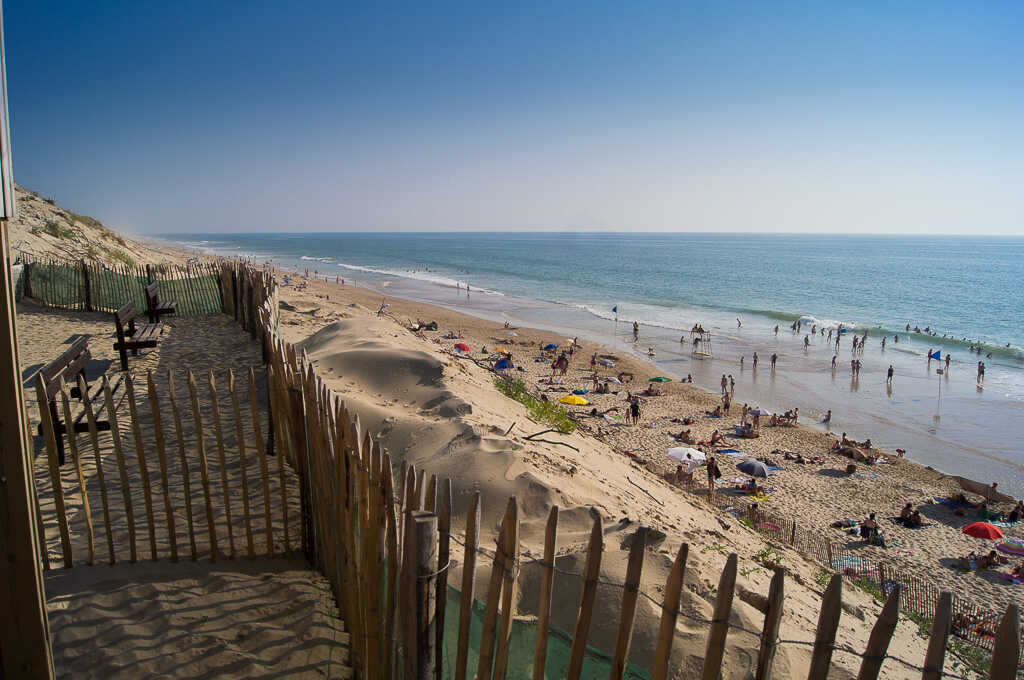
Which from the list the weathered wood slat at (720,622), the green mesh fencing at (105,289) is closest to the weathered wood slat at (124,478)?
the weathered wood slat at (720,622)

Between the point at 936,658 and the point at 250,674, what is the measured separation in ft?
10.4

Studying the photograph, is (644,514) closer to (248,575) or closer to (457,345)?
(248,575)

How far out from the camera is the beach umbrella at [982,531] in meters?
10.0

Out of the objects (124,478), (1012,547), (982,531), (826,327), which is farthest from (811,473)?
(826,327)

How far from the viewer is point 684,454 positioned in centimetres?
1294

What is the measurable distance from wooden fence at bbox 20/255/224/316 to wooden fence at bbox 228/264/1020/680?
12380 millimetres

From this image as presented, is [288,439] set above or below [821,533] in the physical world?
above

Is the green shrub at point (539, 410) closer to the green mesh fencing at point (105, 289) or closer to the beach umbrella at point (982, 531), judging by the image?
the beach umbrella at point (982, 531)

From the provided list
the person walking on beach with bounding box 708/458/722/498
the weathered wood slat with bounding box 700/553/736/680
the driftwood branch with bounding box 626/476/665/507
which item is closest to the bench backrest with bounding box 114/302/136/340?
the driftwood branch with bounding box 626/476/665/507

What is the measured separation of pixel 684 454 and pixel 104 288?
14.8m

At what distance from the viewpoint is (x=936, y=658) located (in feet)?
4.84

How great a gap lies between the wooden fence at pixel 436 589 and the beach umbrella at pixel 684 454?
401 inches

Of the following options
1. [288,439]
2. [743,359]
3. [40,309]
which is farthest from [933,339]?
[40,309]

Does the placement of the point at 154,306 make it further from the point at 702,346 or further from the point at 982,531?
the point at 702,346
